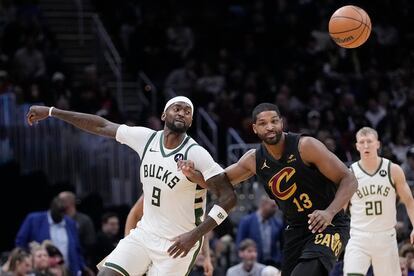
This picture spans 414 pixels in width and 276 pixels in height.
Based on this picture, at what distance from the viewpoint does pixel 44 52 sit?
21.6m

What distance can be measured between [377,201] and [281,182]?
3.74 metres

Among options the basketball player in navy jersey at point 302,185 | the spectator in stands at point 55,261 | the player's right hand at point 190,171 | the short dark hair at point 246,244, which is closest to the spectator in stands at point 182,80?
the short dark hair at point 246,244

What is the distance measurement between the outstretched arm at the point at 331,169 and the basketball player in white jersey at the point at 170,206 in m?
0.90

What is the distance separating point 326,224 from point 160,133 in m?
2.20

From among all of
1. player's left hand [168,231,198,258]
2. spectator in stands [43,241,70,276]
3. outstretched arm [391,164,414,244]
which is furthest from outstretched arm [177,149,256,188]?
spectator in stands [43,241,70,276]

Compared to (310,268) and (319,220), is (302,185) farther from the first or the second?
(310,268)

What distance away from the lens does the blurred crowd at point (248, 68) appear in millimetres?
19812

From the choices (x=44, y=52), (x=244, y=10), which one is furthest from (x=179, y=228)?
(x=244, y=10)

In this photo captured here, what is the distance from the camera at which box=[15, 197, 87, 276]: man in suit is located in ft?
52.7

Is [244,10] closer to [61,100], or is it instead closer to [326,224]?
[61,100]

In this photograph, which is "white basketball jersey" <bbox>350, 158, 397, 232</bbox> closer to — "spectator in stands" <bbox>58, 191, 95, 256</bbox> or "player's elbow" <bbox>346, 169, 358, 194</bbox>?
"player's elbow" <bbox>346, 169, 358, 194</bbox>

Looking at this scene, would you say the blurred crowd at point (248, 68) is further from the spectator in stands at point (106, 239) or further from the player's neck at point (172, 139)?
the player's neck at point (172, 139)

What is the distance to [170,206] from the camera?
10.3 meters

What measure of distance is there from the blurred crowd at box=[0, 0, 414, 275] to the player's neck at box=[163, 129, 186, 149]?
6.39 m
